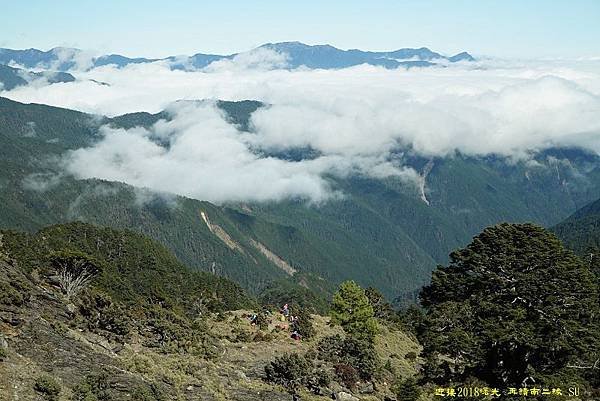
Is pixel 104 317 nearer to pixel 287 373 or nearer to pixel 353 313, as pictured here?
pixel 287 373

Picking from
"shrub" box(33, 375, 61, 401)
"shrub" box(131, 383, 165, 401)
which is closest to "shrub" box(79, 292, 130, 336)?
"shrub" box(131, 383, 165, 401)

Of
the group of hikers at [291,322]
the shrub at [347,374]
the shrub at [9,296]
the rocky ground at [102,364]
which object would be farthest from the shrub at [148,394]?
the group of hikers at [291,322]

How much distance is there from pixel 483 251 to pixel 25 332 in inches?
1187

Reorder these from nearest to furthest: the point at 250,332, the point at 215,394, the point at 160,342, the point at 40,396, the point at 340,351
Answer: the point at 40,396 → the point at 215,394 → the point at 160,342 → the point at 340,351 → the point at 250,332

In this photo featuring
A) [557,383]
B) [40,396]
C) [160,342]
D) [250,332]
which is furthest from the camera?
[250,332]

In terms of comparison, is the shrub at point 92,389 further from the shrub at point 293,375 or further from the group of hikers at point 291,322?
the group of hikers at point 291,322

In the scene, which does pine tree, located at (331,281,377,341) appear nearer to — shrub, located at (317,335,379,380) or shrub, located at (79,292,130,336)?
shrub, located at (317,335,379,380)

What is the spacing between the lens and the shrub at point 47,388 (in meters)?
33.1

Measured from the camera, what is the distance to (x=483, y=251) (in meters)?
43.3

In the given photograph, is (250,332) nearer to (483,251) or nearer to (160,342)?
(160,342)

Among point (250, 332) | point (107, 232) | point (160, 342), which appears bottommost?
point (107, 232)

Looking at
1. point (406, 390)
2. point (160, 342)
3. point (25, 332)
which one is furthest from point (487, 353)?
point (25, 332)

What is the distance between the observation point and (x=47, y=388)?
33.4m

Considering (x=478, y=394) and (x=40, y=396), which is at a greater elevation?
(x=40, y=396)
